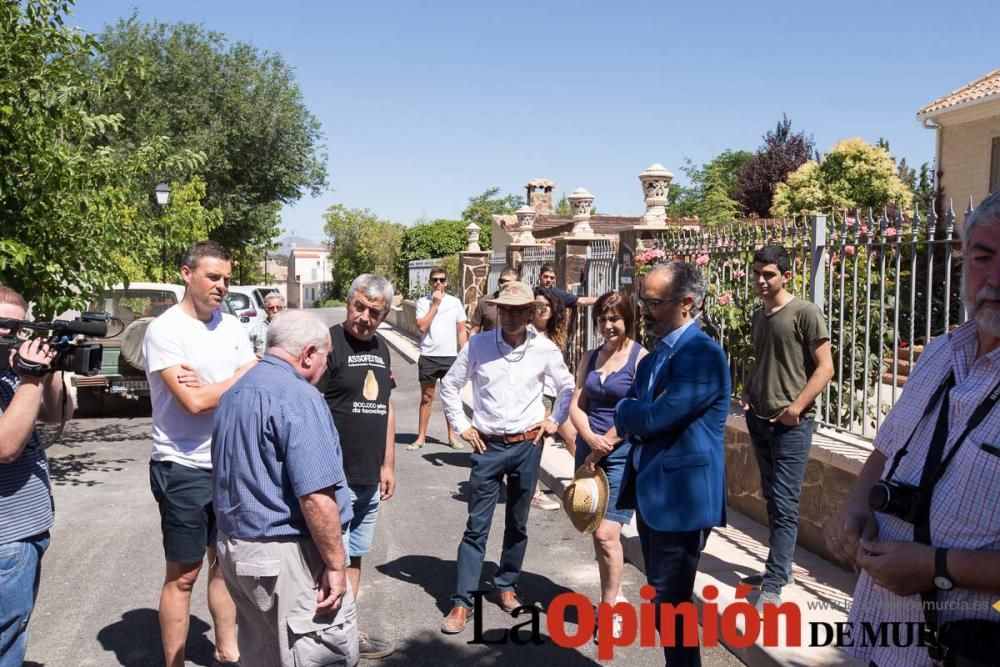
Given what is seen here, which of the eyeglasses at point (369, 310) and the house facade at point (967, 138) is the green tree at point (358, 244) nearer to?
the house facade at point (967, 138)

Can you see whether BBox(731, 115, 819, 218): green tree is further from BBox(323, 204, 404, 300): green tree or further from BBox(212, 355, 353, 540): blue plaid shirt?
BBox(212, 355, 353, 540): blue plaid shirt

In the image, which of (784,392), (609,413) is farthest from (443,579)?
(784,392)

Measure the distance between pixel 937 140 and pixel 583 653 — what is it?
736 inches

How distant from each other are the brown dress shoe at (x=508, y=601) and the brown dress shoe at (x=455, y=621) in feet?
1.04

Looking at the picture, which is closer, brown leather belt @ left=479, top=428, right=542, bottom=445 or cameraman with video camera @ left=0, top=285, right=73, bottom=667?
cameraman with video camera @ left=0, top=285, right=73, bottom=667

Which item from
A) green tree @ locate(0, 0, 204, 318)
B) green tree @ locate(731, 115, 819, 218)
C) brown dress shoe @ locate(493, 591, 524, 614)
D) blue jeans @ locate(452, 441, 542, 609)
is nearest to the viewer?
blue jeans @ locate(452, 441, 542, 609)

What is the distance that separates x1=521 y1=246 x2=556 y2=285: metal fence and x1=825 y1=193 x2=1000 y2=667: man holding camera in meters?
11.8

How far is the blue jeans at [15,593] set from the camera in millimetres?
2938

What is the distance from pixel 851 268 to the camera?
5.86 metres

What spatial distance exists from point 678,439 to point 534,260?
11800 millimetres

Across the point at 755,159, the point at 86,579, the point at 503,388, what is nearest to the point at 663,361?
the point at 503,388

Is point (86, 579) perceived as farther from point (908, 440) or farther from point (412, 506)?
point (908, 440)

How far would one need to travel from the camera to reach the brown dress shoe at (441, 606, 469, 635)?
4727 millimetres

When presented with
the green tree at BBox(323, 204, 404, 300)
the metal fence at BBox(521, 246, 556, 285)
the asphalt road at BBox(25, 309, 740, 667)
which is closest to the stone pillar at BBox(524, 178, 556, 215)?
the green tree at BBox(323, 204, 404, 300)
